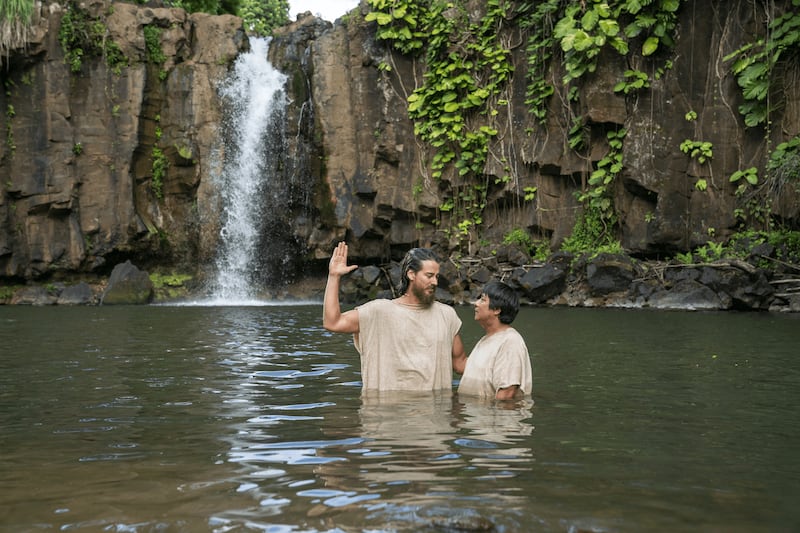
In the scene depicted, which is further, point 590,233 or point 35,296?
point 35,296

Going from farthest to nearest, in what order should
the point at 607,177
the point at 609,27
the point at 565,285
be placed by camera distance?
the point at 607,177
the point at 609,27
the point at 565,285

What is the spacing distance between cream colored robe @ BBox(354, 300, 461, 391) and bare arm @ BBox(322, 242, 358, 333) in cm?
8

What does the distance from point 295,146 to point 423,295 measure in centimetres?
2232

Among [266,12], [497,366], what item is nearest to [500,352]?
[497,366]

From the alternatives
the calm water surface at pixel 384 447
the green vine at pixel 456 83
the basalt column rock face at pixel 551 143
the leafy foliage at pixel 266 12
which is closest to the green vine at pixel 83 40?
the basalt column rock face at pixel 551 143

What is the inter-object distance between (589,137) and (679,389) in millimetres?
16620

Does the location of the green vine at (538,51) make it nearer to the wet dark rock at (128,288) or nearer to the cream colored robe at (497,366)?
the wet dark rock at (128,288)

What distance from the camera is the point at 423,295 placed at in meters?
5.62

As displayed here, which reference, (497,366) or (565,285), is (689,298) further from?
(497,366)

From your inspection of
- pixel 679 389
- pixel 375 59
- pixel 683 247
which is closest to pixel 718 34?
pixel 683 247

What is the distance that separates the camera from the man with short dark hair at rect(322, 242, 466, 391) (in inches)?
221

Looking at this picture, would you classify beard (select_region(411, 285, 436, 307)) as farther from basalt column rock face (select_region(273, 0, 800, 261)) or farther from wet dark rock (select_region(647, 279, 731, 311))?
basalt column rock face (select_region(273, 0, 800, 261))

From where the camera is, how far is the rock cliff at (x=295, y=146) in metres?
22.1

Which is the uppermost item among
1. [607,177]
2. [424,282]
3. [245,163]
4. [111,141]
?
[111,141]
